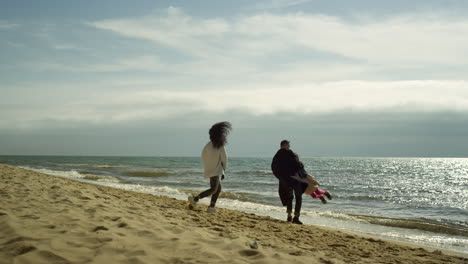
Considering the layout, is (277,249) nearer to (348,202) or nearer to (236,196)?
(236,196)

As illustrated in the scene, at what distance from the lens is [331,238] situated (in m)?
6.56

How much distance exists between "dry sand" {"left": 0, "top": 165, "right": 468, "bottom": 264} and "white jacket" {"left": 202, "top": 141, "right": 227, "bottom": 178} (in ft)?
4.38

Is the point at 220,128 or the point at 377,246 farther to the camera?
the point at 220,128

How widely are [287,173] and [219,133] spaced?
1.80 metres

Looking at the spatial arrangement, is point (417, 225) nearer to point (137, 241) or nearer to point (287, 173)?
point (287, 173)

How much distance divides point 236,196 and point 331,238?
364 inches

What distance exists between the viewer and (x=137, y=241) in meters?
4.25

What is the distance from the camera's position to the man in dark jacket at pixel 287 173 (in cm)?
825

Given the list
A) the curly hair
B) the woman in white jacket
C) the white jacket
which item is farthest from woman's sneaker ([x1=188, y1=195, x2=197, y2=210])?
the curly hair

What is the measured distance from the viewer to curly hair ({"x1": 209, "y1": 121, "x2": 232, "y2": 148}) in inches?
306

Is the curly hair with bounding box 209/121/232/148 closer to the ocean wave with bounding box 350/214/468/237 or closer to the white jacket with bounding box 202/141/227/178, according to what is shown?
the white jacket with bounding box 202/141/227/178

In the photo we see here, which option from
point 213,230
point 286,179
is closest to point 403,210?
point 286,179

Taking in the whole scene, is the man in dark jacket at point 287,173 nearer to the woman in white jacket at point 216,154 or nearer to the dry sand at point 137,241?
the woman in white jacket at point 216,154

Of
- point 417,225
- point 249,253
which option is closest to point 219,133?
point 249,253
